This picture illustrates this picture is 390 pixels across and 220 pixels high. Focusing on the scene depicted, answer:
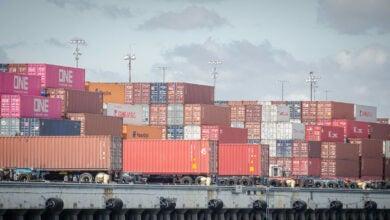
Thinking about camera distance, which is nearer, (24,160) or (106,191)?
(106,191)

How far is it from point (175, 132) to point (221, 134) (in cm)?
568

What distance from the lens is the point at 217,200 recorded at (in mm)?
63781

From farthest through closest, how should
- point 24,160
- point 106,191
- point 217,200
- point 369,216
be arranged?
1. point 369,216
2. point 24,160
3. point 217,200
4. point 106,191

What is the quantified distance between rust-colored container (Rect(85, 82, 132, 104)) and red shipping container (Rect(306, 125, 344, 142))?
73.8 ft

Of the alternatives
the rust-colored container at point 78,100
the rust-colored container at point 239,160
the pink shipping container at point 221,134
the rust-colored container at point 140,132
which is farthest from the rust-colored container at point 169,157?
the pink shipping container at point 221,134

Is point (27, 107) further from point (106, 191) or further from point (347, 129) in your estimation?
point (347, 129)

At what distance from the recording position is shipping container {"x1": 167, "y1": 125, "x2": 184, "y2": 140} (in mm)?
96312

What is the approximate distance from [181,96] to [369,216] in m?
→ 26.7

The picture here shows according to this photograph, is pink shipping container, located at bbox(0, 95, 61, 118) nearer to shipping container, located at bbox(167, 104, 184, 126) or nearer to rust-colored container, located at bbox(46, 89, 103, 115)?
rust-colored container, located at bbox(46, 89, 103, 115)

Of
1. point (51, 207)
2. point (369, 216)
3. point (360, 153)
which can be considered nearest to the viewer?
point (51, 207)

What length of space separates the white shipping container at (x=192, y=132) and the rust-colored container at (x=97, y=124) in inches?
525

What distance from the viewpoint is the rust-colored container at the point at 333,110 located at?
12431 centimetres


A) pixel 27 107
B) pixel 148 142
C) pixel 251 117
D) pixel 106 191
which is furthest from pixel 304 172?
pixel 106 191

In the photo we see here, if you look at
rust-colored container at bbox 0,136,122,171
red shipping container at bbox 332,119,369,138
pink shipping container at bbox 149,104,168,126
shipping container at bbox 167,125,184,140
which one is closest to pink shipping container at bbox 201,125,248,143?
shipping container at bbox 167,125,184,140
